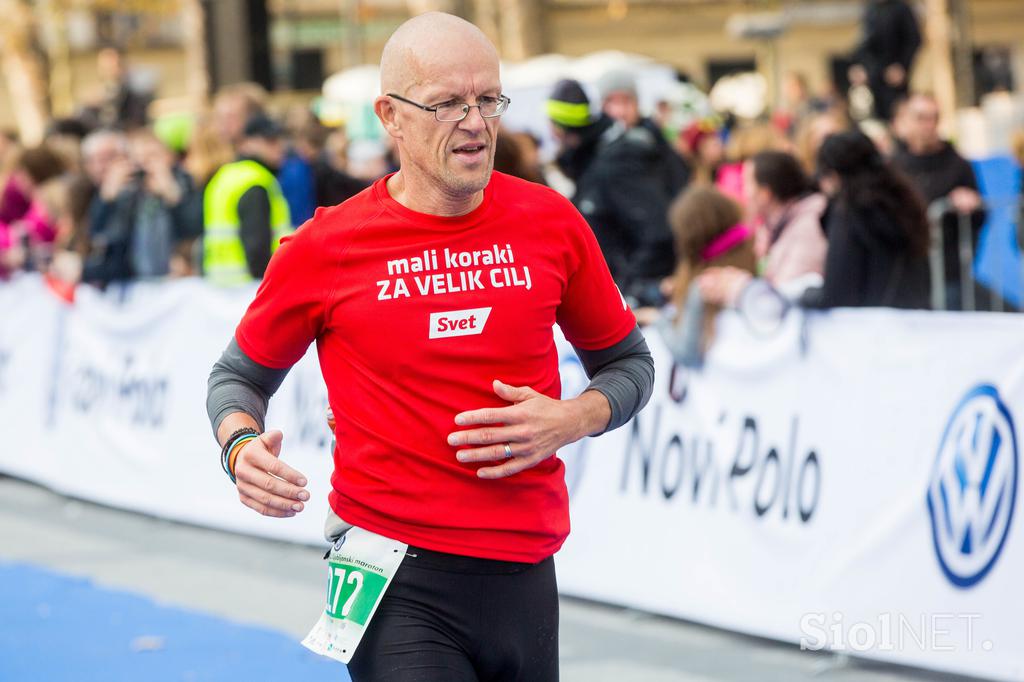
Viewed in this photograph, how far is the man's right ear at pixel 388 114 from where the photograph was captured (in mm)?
3533

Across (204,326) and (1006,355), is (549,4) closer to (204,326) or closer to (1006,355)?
(204,326)

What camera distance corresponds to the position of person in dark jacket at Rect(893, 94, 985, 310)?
389 inches

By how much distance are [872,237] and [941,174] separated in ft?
9.53

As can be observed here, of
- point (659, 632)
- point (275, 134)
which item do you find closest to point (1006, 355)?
point (659, 632)

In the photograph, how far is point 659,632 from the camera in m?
7.21

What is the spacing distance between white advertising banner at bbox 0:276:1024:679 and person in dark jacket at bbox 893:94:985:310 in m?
3.19

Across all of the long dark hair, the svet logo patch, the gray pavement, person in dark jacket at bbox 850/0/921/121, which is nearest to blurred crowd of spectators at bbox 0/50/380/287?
the gray pavement

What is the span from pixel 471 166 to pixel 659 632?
415 cm

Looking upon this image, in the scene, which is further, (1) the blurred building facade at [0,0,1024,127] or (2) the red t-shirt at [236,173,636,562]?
(1) the blurred building facade at [0,0,1024,127]

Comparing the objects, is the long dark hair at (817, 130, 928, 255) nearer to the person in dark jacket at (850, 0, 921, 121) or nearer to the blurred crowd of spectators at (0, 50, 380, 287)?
the blurred crowd of spectators at (0, 50, 380, 287)

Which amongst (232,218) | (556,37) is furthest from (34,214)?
(556,37)

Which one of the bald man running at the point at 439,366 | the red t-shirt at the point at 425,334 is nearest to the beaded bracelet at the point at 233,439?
the bald man running at the point at 439,366

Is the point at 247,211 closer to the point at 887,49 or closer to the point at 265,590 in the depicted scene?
the point at 265,590

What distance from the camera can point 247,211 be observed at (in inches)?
381
